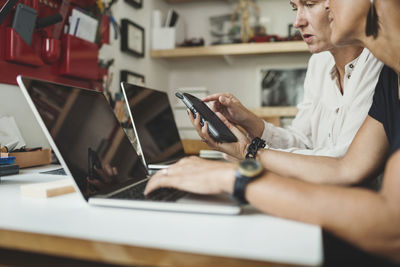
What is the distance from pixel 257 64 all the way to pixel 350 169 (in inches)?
77.6

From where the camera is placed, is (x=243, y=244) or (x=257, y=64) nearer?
(x=243, y=244)

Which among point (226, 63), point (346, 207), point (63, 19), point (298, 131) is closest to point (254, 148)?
point (346, 207)

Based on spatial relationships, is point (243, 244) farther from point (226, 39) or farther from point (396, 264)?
point (226, 39)

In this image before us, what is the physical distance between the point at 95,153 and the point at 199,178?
264 mm

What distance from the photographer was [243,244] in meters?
0.41

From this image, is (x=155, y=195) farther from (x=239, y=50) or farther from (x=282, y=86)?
(x=282, y=86)

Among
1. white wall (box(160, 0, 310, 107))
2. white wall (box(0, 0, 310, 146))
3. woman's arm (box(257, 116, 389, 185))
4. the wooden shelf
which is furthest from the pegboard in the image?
white wall (box(160, 0, 310, 107))

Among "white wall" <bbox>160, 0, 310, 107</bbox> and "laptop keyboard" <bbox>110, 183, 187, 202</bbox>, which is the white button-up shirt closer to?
"laptop keyboard" <bbox>110, 183, 187, 202</bbox>

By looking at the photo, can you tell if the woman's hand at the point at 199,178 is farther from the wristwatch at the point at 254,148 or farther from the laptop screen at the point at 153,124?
the laptop screen at the point at 153,124

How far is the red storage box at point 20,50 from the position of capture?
1177 millimetres

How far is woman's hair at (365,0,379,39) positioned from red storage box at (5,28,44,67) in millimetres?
1106

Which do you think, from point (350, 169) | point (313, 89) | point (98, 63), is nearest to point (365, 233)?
point (350, 169)

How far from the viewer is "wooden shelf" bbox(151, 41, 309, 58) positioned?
2.26 metres

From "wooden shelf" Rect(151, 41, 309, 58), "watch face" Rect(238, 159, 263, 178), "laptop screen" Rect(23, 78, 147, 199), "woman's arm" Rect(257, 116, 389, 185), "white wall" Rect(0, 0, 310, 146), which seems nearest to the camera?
"watch face" Rect(238, 159, 263, 178)
